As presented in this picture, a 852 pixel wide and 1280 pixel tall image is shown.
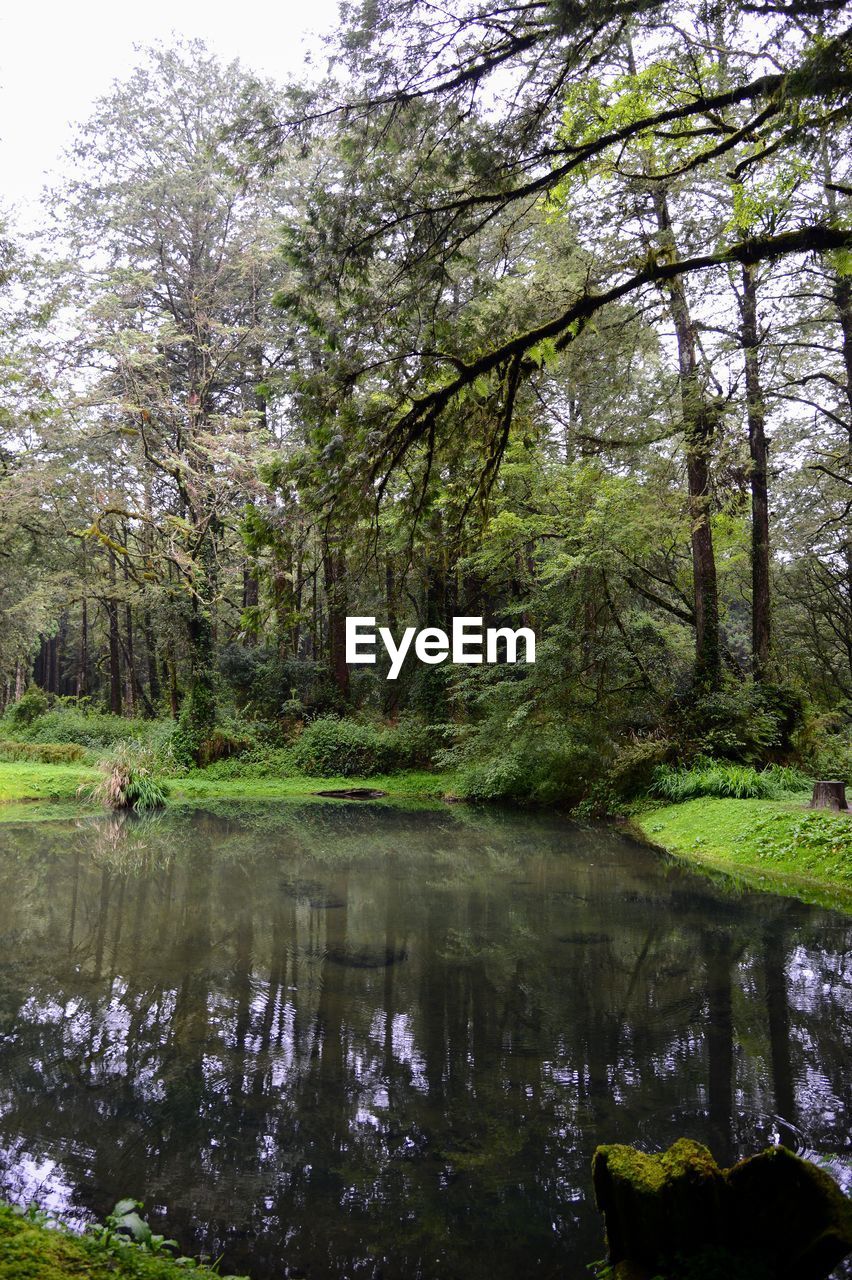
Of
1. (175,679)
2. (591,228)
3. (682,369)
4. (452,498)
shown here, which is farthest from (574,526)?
(175,679)

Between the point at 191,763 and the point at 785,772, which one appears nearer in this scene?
the point at 785,772

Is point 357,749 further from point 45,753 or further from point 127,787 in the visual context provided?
point 45,753

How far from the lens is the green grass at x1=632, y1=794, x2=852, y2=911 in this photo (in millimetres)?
9125

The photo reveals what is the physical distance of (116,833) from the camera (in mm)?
13266

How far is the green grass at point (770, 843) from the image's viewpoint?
9125 mm

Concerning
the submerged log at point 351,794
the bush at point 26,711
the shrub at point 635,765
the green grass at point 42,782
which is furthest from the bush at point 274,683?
the shrub at point 635,765

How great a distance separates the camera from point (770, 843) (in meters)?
10.3

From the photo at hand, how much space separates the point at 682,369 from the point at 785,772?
7.42 meters

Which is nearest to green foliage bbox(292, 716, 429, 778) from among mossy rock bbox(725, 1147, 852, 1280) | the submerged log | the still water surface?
the submerged log

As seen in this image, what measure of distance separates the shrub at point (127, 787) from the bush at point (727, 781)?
919cm

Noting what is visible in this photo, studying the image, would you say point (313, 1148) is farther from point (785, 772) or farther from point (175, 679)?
point (175, 679)

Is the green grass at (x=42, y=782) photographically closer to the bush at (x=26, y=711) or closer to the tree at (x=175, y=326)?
the tree at (x=175, y=326)

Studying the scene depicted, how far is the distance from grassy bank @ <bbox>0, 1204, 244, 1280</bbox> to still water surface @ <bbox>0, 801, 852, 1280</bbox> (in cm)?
66

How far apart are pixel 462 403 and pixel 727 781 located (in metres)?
9.09
